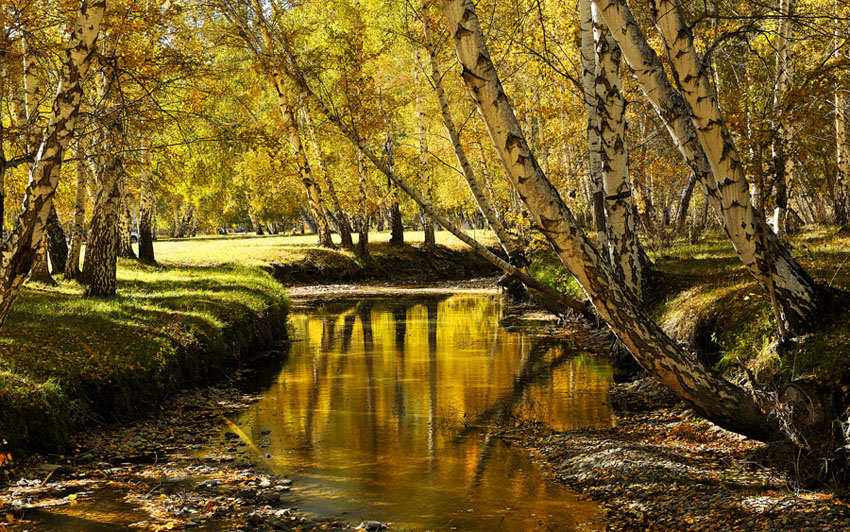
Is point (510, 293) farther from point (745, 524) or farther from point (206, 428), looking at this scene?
point (745, 524)

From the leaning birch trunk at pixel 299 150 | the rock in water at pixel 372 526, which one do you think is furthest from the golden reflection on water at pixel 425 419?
the leaning birch trunk at pixel 299 150

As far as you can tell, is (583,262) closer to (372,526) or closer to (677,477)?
(677,477)

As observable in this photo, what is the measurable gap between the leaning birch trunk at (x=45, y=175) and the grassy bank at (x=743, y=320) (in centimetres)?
701

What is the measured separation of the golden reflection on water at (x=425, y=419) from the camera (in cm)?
704

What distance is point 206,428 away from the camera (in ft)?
32.8

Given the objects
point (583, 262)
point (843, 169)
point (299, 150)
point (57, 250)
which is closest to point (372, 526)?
point (583, 262)

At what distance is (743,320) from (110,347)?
8.94 m

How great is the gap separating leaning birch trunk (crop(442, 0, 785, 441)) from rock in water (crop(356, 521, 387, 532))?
9.01ft

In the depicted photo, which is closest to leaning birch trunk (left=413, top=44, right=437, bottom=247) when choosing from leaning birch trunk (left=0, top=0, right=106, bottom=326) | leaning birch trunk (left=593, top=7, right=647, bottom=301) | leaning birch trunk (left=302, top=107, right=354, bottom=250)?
leaning birch trunk (left=302, top=107, right=354, bottom=250)

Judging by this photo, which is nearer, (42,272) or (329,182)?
(42,272)

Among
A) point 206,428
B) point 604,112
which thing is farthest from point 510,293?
point 206,428

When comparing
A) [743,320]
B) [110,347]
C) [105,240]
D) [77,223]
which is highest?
[77,223]

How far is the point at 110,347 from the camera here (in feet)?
35.3

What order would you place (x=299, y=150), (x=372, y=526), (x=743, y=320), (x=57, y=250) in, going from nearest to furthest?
(x=372, y=526) → (x=743, y=320) → (x=57, y=250) → (x=299, y=150)
